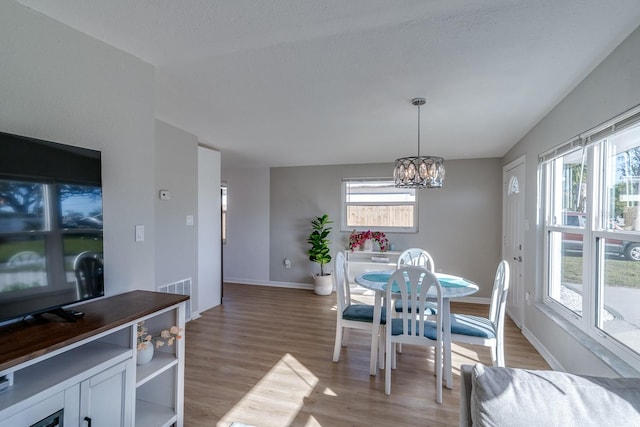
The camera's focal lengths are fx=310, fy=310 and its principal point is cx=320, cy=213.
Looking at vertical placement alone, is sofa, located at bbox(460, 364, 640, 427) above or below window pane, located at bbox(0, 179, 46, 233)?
below

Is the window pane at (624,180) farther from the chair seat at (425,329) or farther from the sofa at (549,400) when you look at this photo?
the chair seat at (425,329)

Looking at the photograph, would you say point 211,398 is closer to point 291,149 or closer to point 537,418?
point 537,418

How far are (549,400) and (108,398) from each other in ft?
5.99

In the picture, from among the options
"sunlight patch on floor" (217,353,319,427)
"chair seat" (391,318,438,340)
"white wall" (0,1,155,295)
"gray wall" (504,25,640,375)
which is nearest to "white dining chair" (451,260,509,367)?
"chair seat" (391,318,438,340)

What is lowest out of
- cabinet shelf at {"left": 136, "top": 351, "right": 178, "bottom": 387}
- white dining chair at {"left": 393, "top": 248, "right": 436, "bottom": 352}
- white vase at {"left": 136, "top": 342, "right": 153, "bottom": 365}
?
cabinet shelf at {"left": 136, "top": 351, "right": 178, "bottom": 387}

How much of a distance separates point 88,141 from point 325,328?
2.97 metres

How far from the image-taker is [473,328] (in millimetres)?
Answer: 2438

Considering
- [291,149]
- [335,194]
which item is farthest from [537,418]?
[335,194]

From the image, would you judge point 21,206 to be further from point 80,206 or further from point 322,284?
point 322,284

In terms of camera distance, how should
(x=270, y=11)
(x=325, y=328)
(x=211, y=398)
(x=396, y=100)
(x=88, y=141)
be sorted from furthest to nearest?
(x=325, y=328)
(x=396, y=100)
(x=211, y=398)
(x=88, y=141)
(x=270, y=11)

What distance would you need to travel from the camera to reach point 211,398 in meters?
2.29

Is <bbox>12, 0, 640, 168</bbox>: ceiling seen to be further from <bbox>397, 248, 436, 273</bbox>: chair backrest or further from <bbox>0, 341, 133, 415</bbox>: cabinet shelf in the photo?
<bbox>0, 341, 133, 415</bbox>: cabinet shelf

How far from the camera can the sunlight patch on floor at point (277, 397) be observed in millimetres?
2072

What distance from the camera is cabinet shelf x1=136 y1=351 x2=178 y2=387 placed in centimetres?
→ 169
